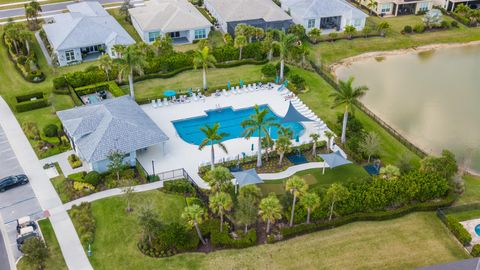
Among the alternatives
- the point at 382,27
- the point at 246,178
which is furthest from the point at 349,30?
the point at 246,178

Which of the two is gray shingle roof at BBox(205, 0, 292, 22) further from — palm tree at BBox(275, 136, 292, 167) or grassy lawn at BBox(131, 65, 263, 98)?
palm tree at BBox(275, 136, 292, 167)

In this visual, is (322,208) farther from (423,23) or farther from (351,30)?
(423,23)

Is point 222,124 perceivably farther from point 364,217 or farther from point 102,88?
point 364,217

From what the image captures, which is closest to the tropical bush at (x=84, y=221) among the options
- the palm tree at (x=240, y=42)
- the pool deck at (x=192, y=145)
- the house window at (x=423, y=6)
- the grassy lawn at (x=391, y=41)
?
the pool deck at (x=192, y=145)

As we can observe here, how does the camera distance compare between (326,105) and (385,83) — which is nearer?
(326,105)

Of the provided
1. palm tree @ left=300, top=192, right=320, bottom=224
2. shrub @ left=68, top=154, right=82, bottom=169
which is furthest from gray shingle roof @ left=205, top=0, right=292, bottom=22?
palm tree @ left=300, top=192, right=320, bottom=224

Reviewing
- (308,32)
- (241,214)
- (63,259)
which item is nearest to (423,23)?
(308,32)

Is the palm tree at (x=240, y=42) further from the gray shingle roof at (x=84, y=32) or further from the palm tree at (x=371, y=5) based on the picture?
the palm tree at (x=371, y=5)
